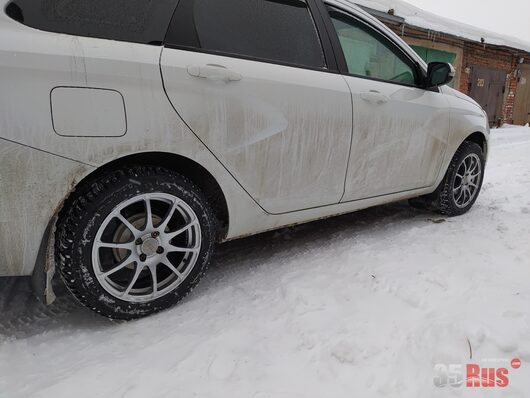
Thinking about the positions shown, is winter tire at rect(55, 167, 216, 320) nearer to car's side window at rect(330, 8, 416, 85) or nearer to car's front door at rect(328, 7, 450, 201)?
car's front door at rect(328, 7, 450, 201)

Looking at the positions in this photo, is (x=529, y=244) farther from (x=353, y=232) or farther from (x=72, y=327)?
(x=72, y=327)

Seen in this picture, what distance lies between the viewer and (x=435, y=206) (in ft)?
10.8

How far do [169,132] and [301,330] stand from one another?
1.04 metres

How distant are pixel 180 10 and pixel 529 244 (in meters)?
2.57

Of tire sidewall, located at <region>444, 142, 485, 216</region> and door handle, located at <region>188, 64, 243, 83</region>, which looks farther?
tire sidewall, located at <region>444, 142, 485, 216</region>

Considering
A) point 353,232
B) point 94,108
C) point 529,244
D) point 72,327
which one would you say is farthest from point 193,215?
point 529,244

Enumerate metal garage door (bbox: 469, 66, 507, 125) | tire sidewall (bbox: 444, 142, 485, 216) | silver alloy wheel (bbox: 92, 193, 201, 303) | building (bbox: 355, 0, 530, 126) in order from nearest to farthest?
1. silver alloy wheel (bbox: 92, 193, 201, 303)
2. tire sidewall (bbox: 444, 142, 485, 216)
3. building (bbox: 355, 0, 530, 126)
4. metal garage door (bbox: 469, 66, 507, 125)

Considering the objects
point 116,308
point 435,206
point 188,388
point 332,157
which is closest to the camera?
point 188,388

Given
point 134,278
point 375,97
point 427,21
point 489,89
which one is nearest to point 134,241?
point 134,278

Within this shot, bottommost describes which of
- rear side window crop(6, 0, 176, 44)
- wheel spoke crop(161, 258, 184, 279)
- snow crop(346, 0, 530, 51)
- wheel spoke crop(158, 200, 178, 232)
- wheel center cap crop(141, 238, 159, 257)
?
wheel spoke crop(161, 258, 184, 279)

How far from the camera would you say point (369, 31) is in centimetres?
269

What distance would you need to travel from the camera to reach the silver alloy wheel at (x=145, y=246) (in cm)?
169

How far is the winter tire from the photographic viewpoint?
1.60 meters

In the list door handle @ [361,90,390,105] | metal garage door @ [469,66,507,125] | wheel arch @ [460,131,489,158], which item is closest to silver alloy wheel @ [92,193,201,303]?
door handle @ [361,90,390,105]
